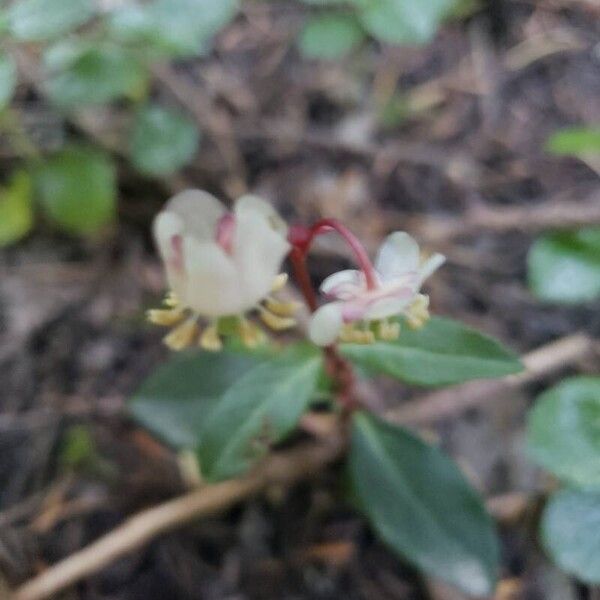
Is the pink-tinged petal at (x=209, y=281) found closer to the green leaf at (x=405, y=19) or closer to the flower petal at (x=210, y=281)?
the flower petal at (x=210, y=281)

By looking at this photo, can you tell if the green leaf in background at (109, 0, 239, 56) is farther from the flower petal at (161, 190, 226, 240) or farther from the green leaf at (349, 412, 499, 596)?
the green leaf at (349, 412, 499, 596)

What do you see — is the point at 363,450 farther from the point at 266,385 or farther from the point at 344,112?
the point at 344,112

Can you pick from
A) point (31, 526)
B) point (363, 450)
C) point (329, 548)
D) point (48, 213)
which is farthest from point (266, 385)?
point (48, 213)

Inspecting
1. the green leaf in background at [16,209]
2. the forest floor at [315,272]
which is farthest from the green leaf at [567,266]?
the green leaf in background at [16,209]

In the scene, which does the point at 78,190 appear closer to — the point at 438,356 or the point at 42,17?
the point at 42,17

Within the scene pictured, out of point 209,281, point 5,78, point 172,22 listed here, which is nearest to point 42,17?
point 5,78

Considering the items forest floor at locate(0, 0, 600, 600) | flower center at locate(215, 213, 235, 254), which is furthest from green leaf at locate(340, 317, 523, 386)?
forest floor at locate(0, 0, 600, 600)

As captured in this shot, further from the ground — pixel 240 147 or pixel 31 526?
pixel 240 147
